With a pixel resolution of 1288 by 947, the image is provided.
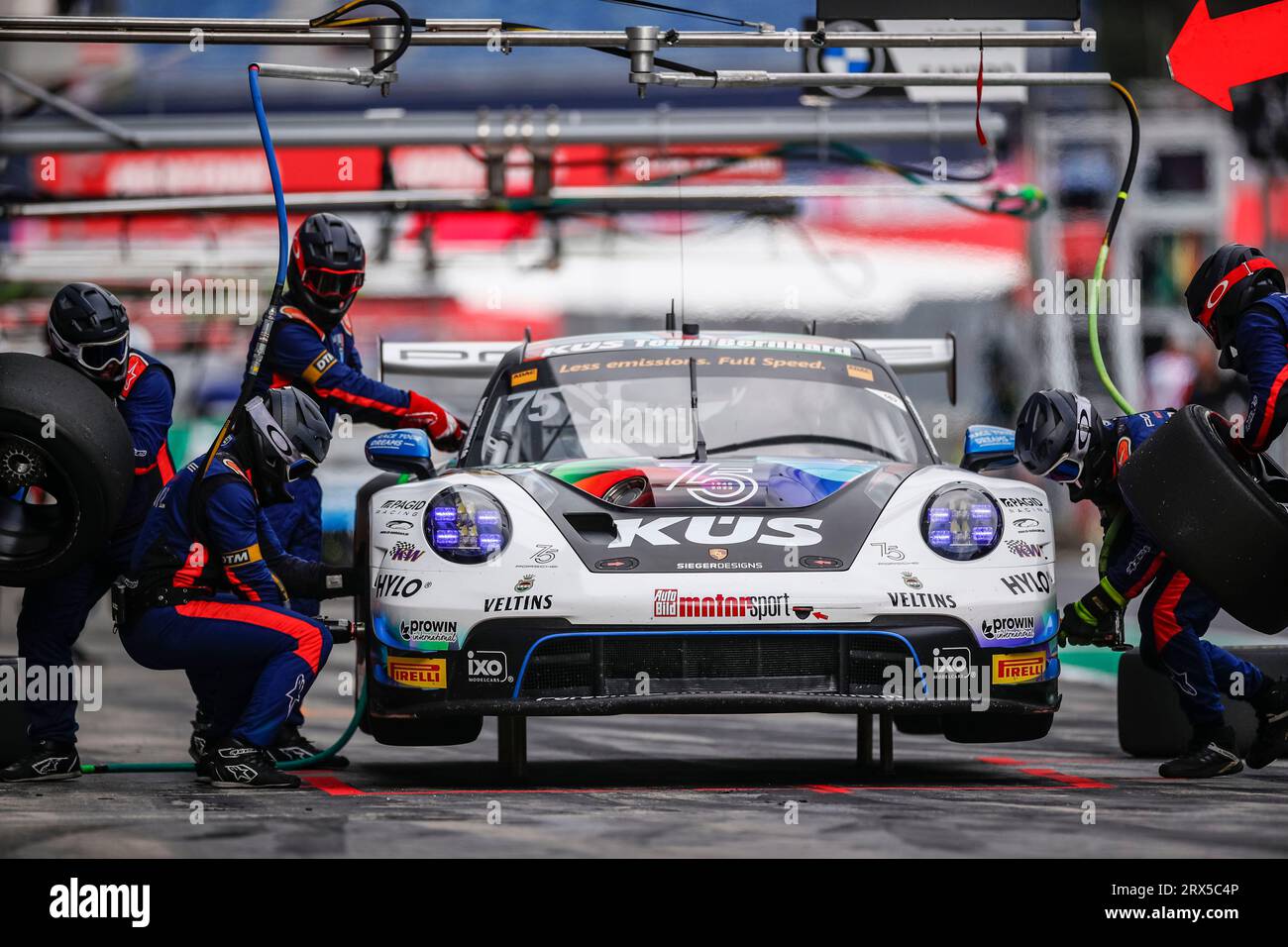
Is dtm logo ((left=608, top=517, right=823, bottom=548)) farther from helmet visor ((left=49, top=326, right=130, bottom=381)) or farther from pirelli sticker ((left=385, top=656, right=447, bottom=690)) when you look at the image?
helmet visor ((left=49, top=326, right=130, bottom=381))

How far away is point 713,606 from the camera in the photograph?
19.6ft

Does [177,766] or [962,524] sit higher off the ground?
[962,524]

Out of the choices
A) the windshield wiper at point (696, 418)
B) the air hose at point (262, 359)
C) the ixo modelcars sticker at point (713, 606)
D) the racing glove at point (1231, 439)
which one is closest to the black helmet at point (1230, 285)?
the racing glove at point (1231, 439)

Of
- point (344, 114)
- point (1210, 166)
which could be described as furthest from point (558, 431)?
point (1210, 166)

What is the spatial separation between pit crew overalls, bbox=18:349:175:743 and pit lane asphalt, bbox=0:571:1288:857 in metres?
0.27

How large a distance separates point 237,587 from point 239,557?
0.11 metres

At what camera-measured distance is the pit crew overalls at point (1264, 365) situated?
6.49 meters

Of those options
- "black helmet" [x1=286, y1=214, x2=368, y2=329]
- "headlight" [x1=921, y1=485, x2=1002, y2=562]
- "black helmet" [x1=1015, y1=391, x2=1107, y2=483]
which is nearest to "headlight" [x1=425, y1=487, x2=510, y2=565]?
"headlight" [x1=921, y1=485, x2=1002, y2=562]

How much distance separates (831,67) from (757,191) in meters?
0.92

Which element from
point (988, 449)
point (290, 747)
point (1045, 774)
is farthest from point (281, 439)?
point (1045, 774)

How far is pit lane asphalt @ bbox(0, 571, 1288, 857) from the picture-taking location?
194 inches

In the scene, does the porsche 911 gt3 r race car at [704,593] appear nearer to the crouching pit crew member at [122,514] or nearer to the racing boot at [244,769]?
the racing boot at [244,769]

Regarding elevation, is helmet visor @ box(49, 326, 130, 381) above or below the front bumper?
above

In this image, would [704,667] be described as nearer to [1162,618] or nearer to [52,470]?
[1162,618]
